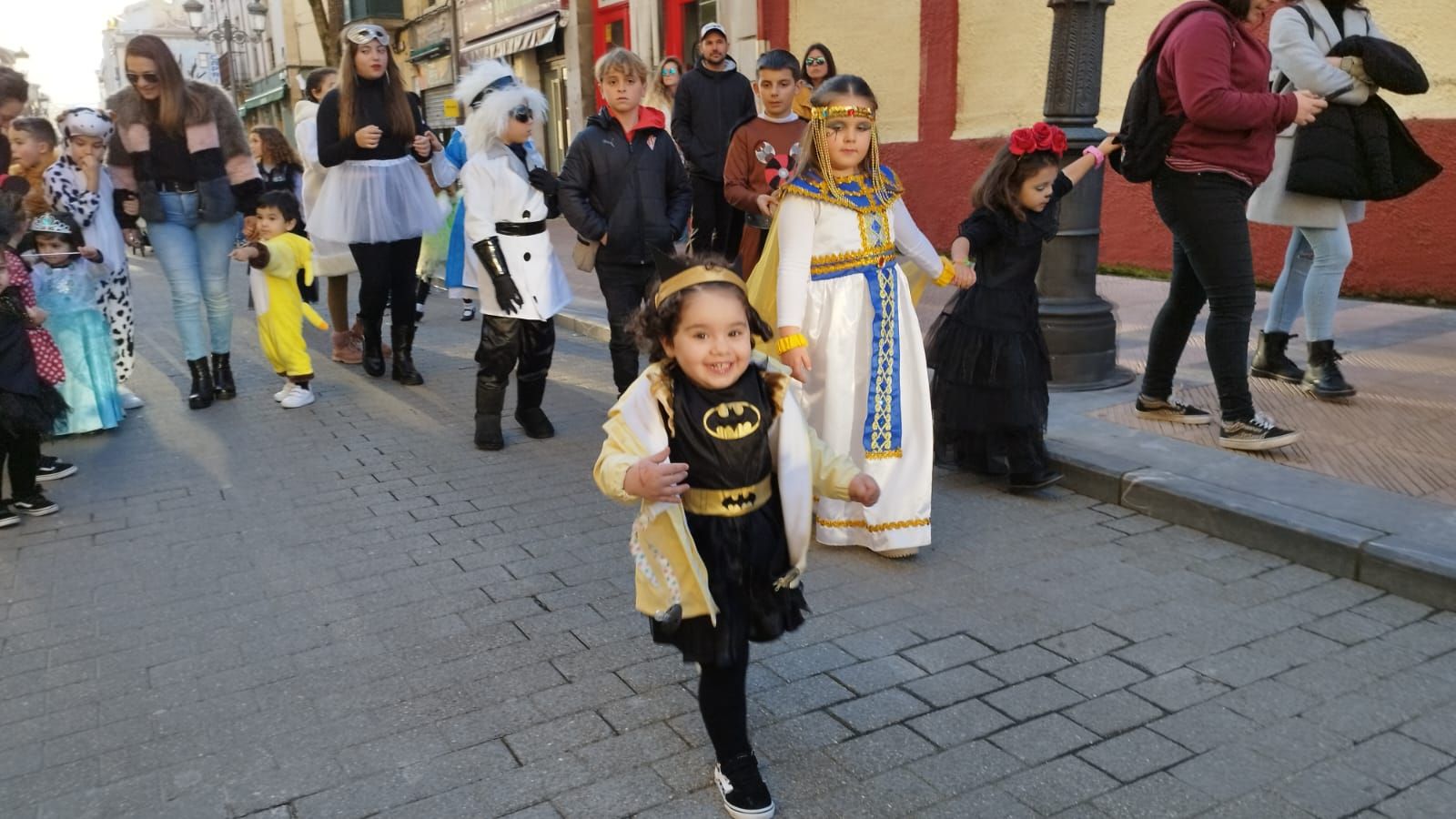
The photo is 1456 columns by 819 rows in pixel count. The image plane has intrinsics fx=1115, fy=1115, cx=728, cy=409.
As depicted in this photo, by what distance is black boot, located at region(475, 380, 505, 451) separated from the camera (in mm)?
5977

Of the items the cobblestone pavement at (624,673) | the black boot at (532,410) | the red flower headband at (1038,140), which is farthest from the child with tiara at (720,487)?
the black boot at (532,410)

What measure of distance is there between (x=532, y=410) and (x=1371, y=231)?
6.50 meters

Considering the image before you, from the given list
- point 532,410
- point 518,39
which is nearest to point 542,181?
point 532,410

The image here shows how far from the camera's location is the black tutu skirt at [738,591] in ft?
8.64

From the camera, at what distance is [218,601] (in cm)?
398

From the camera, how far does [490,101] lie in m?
5.84

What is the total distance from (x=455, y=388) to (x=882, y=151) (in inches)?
290

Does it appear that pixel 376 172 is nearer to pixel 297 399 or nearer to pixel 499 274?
pixel 297 399

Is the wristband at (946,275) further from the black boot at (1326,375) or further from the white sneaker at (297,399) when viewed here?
the white sneaker at (297,399)

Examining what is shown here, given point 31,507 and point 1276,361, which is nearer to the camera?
point 31,507

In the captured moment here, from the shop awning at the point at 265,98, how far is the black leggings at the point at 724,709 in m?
44.6

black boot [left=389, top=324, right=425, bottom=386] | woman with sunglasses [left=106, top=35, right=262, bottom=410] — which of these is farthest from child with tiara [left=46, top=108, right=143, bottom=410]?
black boot [left=389, top=324, right=425, bottom=386]

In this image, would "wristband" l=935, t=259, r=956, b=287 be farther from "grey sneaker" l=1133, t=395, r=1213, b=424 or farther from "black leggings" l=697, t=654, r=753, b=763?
"black leggings" l=697, t=654, r=753, b=763

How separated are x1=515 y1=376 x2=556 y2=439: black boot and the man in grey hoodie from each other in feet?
7.11
